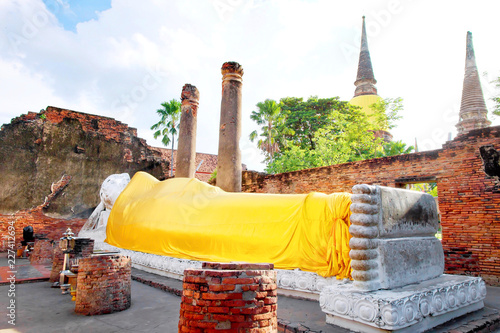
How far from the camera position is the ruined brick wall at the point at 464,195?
523cm

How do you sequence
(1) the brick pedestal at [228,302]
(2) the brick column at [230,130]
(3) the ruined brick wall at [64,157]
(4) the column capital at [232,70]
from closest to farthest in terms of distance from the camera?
1. (1) the brick pedestal at [228,302]
2. (2) the brick column at [230,130]
3. (4) the column capital at [232,70]
4. (3) the ruined brick wall at [64,157]

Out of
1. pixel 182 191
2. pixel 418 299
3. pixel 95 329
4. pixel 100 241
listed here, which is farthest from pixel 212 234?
pixel 100 241

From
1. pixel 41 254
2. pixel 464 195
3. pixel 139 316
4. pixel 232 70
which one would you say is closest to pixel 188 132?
pixel 232 70

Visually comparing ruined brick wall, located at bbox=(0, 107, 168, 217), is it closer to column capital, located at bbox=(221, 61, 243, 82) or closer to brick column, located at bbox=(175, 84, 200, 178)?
brick column, located at bbox=(175, 84, 200, 178)

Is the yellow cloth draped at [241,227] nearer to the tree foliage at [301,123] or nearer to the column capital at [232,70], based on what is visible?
the column capital at [232,70]

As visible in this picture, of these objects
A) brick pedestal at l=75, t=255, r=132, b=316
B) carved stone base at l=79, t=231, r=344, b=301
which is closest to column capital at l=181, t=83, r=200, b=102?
carved stone base at l=79, t=231, r=344, b=301

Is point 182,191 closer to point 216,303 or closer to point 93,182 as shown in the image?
point 216,303

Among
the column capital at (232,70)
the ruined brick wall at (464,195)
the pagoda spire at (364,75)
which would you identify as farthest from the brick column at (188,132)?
the pagoda spire at (364,75)

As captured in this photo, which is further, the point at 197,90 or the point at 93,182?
the point at 93,182

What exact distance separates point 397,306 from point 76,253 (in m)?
4.45

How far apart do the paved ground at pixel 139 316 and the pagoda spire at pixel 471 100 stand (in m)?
12.9

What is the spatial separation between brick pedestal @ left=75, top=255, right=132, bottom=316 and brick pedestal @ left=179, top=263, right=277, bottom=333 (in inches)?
77.4

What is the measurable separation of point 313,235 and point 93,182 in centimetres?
1053

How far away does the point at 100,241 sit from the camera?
709 cm
